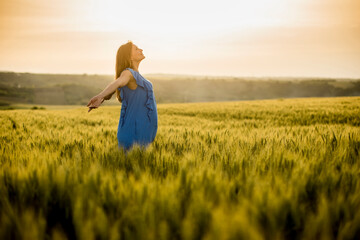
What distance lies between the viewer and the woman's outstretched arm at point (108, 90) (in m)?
2.48

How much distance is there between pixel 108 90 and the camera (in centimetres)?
268

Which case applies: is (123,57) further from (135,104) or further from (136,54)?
(135,104)

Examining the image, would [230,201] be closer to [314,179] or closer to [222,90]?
[314,179]

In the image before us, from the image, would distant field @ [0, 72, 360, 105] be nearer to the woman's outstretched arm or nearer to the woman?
the woman

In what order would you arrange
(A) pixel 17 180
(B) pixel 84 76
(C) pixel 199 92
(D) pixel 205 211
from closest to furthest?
1. (D) pixel 205 211
2. (A) pixel 17 180
3. (C) pixel 199 92
4. (B) pixel 84 76

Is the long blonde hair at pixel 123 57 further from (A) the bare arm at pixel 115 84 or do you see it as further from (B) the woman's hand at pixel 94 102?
(B) the woman's hand at pixel 94 102

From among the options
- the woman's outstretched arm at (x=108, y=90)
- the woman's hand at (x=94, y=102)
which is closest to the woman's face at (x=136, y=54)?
the woman's outstretched arm at (x=108, y=90)

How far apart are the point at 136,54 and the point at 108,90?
1024 mm

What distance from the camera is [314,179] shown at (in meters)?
1.40

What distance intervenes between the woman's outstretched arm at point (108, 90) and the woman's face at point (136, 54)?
0.42 m

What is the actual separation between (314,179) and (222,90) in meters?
135

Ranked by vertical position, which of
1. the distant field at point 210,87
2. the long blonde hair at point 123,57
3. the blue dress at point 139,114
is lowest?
the blue dress at point 139,114

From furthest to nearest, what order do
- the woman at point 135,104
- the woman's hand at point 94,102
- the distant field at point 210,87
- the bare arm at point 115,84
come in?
1. the distant field at point 210,87
2. the woman at point 135,104
3. the bare arm at point 115,84
4. the woman's hand at point 94,102

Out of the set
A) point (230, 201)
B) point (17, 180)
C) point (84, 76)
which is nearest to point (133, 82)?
point (17, 180)
